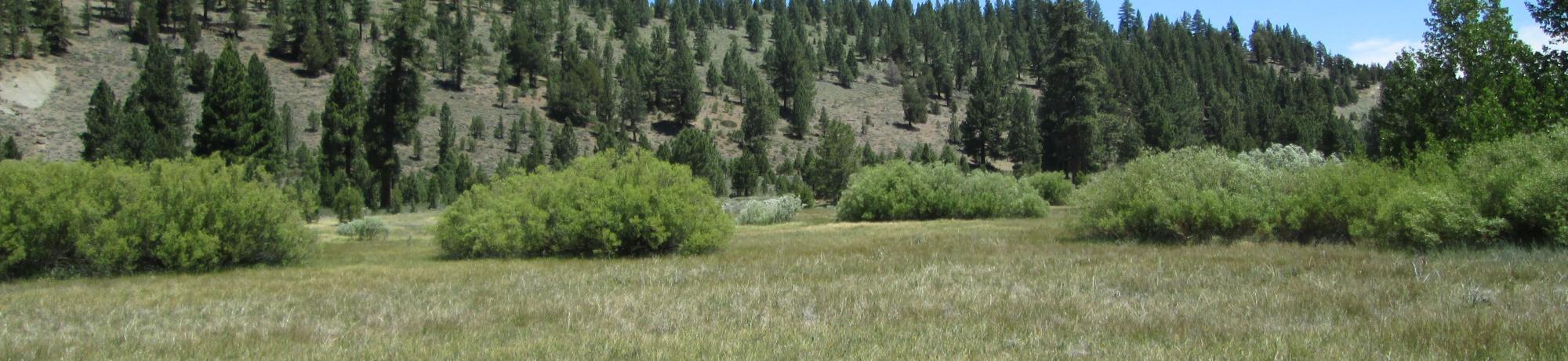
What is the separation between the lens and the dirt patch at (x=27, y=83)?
58594mm

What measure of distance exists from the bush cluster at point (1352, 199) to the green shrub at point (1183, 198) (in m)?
0.02

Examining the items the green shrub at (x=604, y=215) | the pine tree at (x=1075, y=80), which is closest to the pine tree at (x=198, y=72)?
the green shrub at (x=604, y=215)

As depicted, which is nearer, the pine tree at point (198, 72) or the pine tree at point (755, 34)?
the pine tree at point (198, 72)

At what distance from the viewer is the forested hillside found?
46844mm

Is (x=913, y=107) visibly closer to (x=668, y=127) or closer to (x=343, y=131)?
(x=668, y=127)

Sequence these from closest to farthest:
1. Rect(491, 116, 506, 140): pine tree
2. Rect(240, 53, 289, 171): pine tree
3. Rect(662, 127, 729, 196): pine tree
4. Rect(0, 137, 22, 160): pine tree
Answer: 1. Rect(240, 53, 289, 171): pine tree
2. Rect(0, 137, 22, 160): pine tree
3. Rect(662, 127, 729, 196): pine tree
4. Rect(491, 116, 506, 140): pine tree

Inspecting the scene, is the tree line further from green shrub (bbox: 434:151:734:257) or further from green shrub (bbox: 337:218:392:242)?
green shrub (bbox: 434:151:734:257)

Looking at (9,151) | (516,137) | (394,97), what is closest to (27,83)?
(9,151)

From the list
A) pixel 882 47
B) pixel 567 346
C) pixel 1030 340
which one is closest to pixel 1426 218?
pixel 1030 340

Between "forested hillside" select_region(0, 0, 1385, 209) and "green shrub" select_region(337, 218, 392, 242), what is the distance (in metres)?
14.8

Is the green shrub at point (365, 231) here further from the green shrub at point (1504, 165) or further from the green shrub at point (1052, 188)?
the green shrub at point (1052, 188)

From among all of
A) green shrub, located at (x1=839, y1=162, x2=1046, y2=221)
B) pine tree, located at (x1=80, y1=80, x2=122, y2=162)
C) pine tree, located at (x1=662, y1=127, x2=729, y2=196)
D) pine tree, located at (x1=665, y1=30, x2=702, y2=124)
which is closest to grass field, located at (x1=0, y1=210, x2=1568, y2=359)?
green shrub, located at (x1=839, y1=162, x2=1046, y2=221)

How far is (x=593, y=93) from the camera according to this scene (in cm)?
8225

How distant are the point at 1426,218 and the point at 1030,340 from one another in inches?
439
